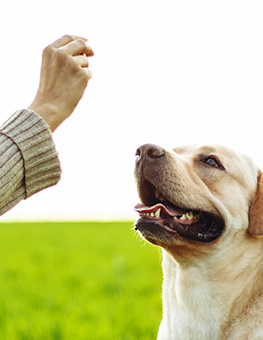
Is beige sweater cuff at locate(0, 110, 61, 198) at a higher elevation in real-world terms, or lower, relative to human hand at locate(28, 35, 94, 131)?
lower

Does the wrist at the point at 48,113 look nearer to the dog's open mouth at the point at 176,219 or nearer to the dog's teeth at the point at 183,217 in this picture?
the dog's open mouth at the point at 176,219

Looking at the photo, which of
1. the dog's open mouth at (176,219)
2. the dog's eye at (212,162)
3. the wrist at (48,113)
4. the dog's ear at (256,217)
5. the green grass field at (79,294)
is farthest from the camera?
the green grass field at (79,294)

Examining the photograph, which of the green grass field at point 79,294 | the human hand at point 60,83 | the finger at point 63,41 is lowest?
the green grass field at point 79,294

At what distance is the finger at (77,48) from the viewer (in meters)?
2.62

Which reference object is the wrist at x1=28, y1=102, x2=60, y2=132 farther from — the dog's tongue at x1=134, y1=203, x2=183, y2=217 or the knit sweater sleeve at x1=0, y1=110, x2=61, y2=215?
the dog's tongue at x1=134, y1=203, x2=183, y2=217

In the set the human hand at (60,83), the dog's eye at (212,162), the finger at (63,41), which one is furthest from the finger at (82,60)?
the dog's eye at (212,162)

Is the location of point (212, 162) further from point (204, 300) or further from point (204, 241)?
point (204, 300)

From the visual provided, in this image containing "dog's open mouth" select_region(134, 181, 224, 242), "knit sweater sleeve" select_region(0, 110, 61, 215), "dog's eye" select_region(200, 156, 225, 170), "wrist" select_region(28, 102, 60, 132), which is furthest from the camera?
"dog's eye" select_region(200, 156, 225, 170)

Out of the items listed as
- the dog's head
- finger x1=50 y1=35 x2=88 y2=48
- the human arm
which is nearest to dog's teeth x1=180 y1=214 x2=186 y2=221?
the dog's head

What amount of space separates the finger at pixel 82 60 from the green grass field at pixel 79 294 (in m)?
1.70

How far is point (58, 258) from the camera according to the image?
1199 cm

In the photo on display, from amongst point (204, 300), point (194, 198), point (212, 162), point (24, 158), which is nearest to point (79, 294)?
point (204, 300)

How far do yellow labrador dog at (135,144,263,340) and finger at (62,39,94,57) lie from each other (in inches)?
42.9

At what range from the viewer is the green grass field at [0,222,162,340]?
5.57 m
